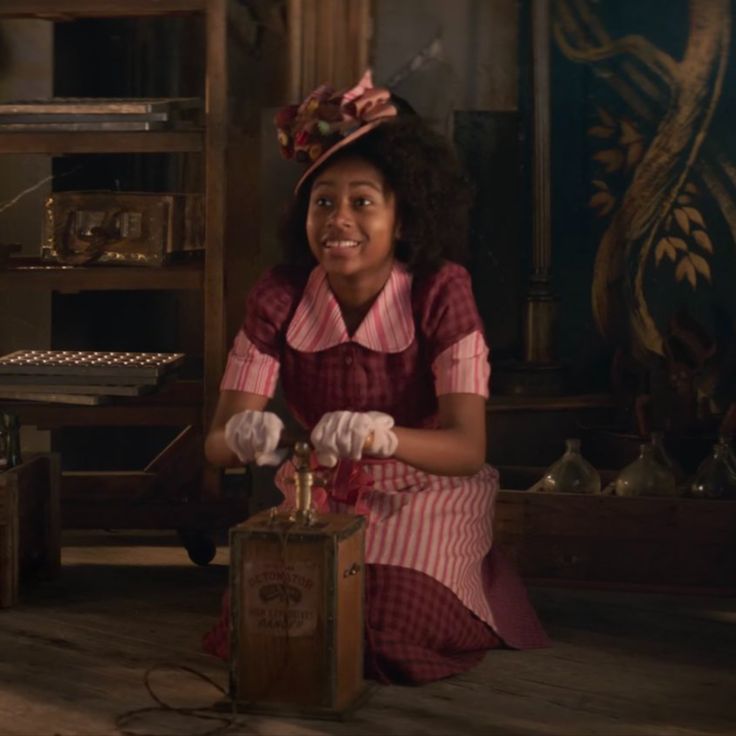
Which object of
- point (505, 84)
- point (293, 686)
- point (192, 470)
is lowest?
point (293, 686)

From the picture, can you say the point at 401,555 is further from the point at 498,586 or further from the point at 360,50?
the point at 360,50

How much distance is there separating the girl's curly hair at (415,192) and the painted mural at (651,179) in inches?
49.1

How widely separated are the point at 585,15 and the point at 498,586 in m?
1.87

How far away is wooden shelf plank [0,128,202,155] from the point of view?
4.02 metres

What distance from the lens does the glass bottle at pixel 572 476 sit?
3.93 m

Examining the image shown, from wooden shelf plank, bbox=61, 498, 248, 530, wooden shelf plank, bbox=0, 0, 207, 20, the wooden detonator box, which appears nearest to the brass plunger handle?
the wooden detonator box

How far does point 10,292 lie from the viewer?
4.69m

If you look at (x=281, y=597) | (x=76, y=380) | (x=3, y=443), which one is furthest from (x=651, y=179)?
(x=281, y=597)

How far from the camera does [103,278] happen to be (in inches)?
161

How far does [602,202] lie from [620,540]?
1188mm

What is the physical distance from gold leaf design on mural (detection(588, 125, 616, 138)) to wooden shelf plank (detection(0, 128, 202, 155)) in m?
1.22

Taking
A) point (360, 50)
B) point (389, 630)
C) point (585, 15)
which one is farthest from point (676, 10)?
point (389, 630)

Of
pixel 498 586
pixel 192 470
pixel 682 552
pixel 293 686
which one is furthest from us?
pixel 192 470

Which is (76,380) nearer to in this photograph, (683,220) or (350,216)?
(350,216)
